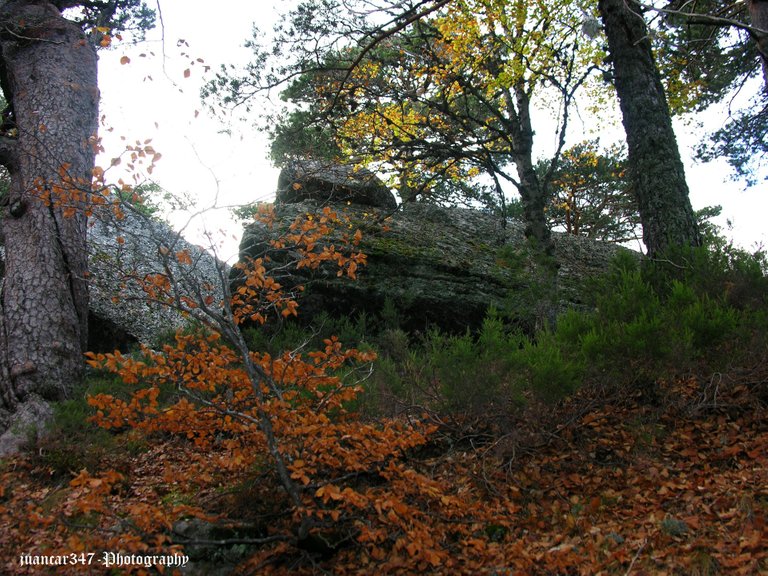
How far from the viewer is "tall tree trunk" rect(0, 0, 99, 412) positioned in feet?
18.4

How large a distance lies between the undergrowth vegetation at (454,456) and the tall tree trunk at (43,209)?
947mm

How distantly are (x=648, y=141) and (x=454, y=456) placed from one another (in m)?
4.41

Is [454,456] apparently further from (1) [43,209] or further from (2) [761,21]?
(1) [43,209]

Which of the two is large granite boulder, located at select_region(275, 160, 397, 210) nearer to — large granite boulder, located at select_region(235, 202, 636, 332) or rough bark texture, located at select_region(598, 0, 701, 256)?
large granite boulder, located at select_region(235, 202, 636, 332)

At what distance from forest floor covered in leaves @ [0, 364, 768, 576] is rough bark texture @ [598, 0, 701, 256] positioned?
221 centimetres

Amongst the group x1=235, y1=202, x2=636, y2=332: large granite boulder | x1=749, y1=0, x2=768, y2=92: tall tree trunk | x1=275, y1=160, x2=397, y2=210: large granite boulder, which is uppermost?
x1=275, y1=160, x2=397, y2=210: large granite boulder

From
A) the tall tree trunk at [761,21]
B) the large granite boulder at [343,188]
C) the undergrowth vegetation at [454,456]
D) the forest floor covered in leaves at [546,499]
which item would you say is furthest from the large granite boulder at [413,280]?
the tall tree trunk at [761,21]

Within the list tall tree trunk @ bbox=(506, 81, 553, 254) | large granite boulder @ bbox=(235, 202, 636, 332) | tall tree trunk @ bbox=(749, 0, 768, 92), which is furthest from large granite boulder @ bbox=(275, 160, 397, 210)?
tall tree trunk @ bbox=(749, 0, 768, 92)

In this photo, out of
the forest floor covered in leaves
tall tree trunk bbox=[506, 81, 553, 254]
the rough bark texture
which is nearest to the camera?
the forest floor covered in leaves

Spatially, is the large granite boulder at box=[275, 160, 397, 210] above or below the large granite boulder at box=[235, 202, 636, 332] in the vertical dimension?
above

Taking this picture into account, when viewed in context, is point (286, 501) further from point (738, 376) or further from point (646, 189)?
point (646, 189)

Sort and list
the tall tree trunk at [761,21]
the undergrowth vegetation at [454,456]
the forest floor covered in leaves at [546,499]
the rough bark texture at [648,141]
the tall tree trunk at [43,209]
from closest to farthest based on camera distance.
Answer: the forest floor covered in leaves at [546,499] → the undergrowth vegetation at [454,456] → the tall tree trunk at [761,21] → the tall tree trunk at [43,209] → the rough bark texture at [648,141]

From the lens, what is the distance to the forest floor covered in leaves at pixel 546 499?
2.69 meters

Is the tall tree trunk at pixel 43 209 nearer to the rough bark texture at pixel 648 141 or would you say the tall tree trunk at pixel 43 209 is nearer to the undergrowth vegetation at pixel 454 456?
the undergrowth vegetation at pixel 454 456
